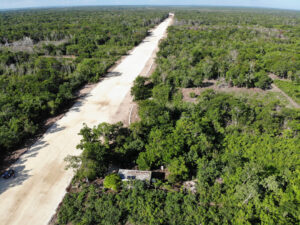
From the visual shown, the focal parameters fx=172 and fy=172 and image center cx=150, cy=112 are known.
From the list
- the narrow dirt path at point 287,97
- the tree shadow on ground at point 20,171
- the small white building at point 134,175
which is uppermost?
the narrow dirt path at point 287,97

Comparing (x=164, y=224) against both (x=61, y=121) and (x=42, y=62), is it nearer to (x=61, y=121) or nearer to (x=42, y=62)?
(x=61, y=121)

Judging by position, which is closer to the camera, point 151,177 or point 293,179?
point 293,179

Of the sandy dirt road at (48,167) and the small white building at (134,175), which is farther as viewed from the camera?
the small white building at (134,175)

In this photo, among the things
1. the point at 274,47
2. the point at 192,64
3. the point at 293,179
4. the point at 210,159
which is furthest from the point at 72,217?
the point at 274,47

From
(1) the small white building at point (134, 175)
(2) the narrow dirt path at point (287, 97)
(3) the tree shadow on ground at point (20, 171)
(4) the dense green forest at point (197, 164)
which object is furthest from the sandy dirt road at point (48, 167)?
(2) the narrow dirt path at point (287, 97)

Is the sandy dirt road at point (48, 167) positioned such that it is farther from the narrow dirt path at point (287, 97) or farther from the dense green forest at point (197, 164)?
the narrow dirt path at point (287, 97)

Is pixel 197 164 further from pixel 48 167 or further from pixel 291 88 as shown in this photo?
pixel 291 88

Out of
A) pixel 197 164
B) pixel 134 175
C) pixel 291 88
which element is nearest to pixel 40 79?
pixel 134 175
